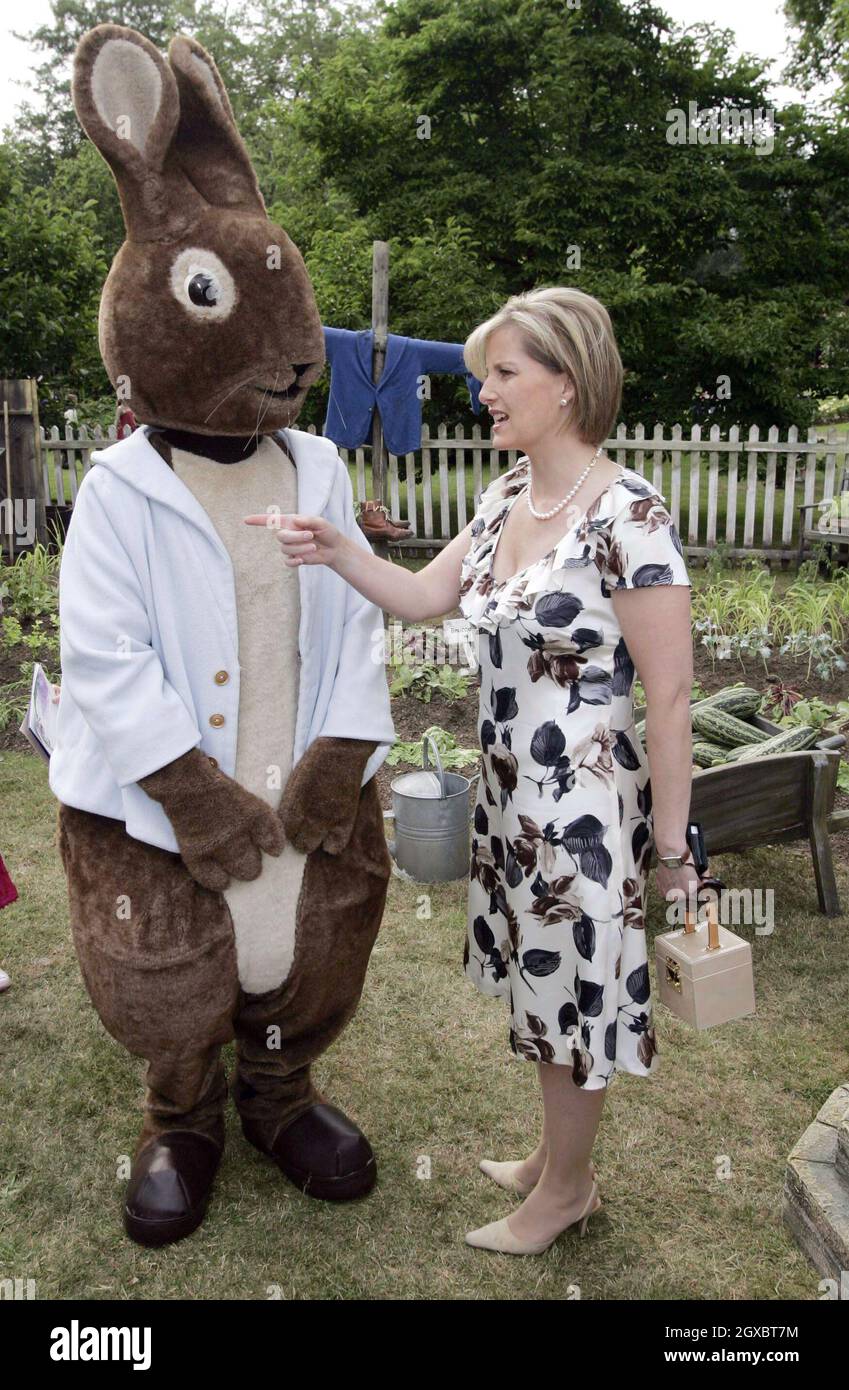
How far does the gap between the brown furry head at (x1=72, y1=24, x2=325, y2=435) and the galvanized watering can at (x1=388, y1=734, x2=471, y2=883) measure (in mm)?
2079

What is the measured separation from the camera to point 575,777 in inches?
80.6

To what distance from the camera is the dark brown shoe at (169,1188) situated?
2.47 metres

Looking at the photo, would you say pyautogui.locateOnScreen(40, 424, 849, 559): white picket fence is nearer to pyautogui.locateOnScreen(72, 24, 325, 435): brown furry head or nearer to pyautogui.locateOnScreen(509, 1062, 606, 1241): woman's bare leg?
pyautogui.locateOnScreen(72, 24, 325, 435): brown furry head

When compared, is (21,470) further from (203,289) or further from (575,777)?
(575,777)

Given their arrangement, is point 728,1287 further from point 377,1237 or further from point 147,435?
point 147,435

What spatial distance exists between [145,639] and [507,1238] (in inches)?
63.1

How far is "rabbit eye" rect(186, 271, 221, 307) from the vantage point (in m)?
2.13

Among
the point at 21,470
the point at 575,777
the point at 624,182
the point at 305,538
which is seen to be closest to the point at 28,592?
the point at 21,470

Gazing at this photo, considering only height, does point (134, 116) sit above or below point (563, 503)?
above

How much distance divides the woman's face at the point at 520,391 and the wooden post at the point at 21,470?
758 centimetres

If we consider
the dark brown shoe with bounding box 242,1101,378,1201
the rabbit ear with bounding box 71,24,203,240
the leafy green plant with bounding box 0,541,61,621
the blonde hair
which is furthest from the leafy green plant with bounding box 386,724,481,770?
the leafy green plant with bounding box 0,541,61,621

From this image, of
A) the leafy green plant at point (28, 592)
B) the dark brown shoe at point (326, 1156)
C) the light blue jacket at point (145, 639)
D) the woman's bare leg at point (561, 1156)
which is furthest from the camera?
the leafy green plant at point (28, 592)

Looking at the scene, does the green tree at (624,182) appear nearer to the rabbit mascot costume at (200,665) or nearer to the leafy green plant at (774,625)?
the leafy green plant at (774,625)
